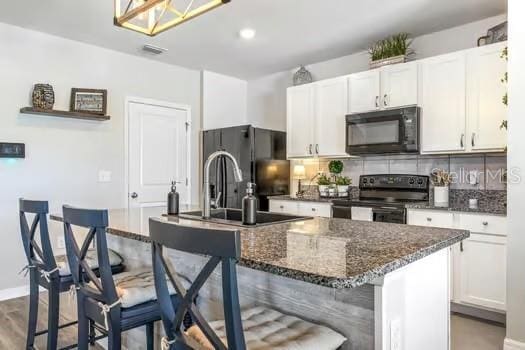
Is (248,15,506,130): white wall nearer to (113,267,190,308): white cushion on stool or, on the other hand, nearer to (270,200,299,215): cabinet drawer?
(270,200,299,215): cabinet drawer

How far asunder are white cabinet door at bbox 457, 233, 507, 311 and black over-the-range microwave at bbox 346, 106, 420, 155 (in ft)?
3.18

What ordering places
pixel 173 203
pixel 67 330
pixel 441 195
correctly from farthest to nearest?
pixel 441 195 → pixel 67 330 → pixel 173 203

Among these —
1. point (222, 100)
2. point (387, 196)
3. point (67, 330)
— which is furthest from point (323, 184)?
point (67, 330)

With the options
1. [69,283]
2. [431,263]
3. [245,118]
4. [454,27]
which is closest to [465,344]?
[431,263]

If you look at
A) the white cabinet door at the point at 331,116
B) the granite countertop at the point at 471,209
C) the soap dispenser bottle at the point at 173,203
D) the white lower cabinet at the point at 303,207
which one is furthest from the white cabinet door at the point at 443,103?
the soap dispenser bottle at the point at 173,203

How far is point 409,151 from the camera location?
3361 mm

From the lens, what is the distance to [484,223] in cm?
278

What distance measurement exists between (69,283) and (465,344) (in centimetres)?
254

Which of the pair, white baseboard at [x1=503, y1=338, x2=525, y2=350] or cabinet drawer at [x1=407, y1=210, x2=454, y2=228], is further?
cabinet drawer at [x1=407, y1=210, x2=454, y2=228]

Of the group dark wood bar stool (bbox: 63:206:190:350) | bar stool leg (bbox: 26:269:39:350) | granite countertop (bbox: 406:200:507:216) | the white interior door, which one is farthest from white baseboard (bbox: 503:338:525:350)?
the white interior door

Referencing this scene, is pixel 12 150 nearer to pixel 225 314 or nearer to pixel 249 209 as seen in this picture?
pixel 249 209

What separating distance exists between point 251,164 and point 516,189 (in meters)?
2.61

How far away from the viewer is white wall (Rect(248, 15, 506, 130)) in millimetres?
3430

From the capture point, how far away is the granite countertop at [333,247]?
3.16ft
